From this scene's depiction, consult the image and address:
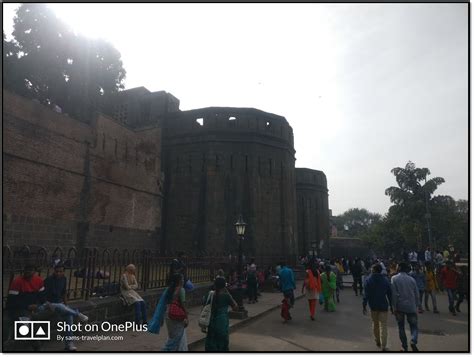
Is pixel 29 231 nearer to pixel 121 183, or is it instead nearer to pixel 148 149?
pixel 121 183

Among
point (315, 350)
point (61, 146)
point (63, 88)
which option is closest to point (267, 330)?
point (315, 350)

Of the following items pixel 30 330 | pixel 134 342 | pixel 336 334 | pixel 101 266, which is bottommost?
pixel 336 334

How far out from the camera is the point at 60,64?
24562mm

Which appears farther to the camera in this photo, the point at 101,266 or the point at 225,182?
the point at 225,182


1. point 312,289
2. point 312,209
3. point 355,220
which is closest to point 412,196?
point 312,209

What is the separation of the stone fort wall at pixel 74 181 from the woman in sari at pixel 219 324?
1053cm

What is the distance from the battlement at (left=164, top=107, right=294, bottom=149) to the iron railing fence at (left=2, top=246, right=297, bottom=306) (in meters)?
11.7

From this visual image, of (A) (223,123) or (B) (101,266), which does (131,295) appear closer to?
(B) (101,266)

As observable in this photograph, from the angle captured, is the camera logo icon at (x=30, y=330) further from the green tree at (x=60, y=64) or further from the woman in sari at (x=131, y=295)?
the green tree at (x=60, y=64)

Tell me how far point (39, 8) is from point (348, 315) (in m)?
25.4

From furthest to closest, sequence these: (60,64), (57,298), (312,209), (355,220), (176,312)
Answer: (355,220) < (312,209) < (60,64) < (57,298) < (176,312)

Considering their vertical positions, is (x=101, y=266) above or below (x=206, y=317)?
above

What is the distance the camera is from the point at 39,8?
23.2 meters

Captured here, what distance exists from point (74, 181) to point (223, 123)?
1077cm
